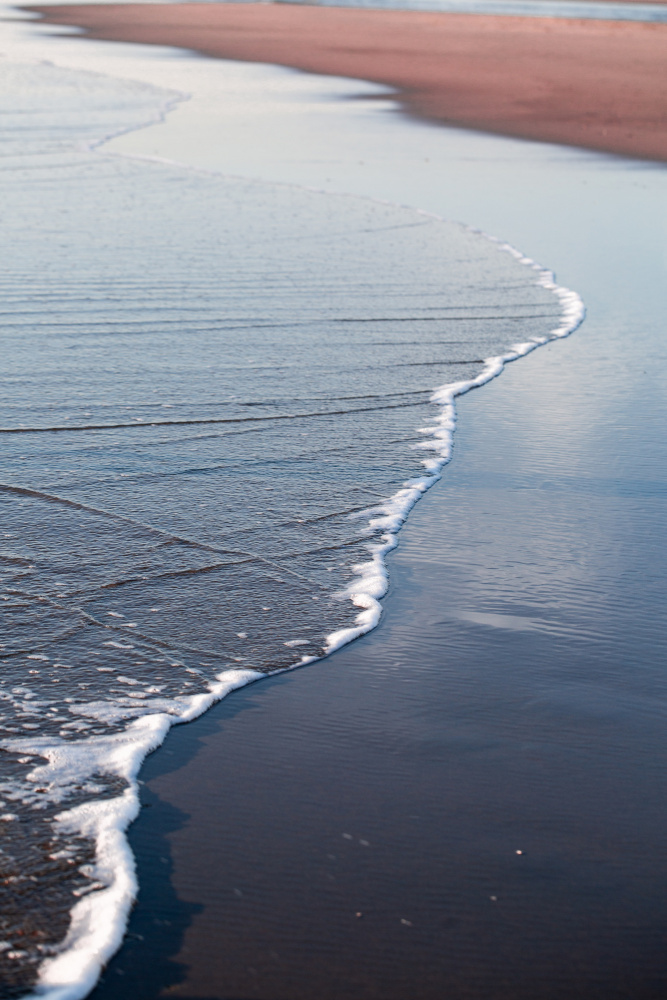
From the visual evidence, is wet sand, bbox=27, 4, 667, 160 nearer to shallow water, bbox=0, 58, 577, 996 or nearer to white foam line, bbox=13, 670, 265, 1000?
shallow water, bbox=0, 58, 577, 996

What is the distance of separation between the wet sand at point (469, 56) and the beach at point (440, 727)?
11.6 metres

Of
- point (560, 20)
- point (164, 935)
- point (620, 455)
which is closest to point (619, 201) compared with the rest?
point (620, 455)

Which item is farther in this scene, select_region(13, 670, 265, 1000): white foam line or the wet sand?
the wet sand

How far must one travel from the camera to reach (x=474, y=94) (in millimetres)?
22016

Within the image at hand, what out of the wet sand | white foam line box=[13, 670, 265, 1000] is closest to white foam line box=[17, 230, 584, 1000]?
white foam line box=[13, 670, 265, 1000]

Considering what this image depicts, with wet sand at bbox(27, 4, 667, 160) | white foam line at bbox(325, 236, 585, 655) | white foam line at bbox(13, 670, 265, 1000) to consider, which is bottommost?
white foam line at bbox(13, 670, 265, 1000)

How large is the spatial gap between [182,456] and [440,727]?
2377mm

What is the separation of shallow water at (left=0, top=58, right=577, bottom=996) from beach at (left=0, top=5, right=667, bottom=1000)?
1.6 inches

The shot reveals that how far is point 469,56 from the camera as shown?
2902 cm

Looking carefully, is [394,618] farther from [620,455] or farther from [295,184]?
[295,184]

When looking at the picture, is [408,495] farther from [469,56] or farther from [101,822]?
[469,56]

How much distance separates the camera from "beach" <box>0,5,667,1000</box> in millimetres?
2365

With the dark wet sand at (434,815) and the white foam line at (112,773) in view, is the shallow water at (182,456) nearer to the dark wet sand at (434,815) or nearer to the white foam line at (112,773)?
the white foam line at (112,773)

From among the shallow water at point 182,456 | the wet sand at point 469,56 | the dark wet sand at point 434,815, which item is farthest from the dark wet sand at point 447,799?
the wet sand at point 469,56
